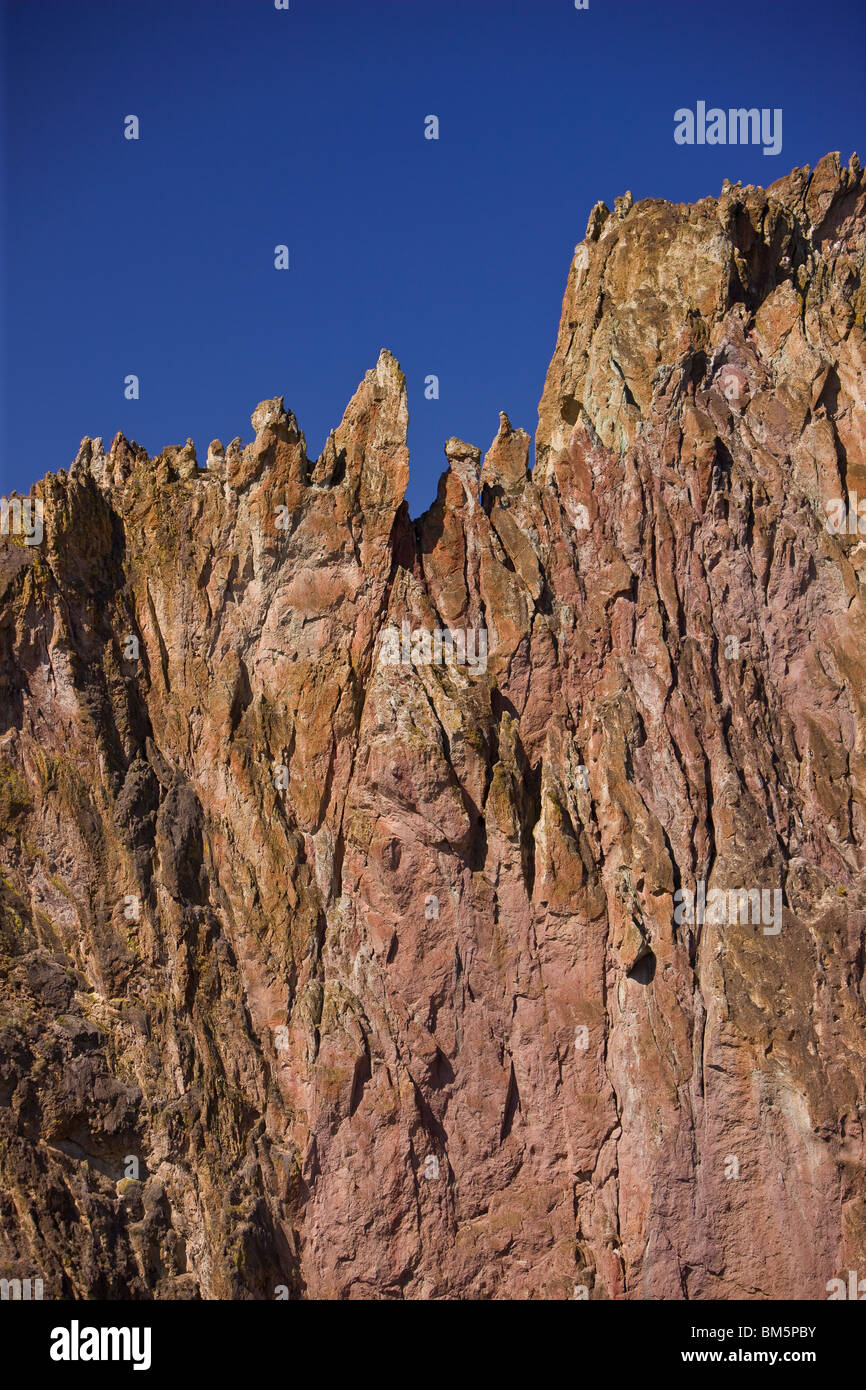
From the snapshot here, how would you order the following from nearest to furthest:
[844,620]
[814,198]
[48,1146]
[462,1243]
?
[48,1146] < [462,1243] < [844,620] < [814,198]

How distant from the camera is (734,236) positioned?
3291 centimetres

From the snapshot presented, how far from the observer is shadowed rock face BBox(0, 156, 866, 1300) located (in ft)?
87.0

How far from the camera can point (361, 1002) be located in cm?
2716

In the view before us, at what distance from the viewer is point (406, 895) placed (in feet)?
89.7

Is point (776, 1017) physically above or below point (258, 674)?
below

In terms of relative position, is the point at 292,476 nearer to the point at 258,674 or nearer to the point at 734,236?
the point at 258,674

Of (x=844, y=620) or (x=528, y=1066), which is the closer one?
(x=528, y=1066)

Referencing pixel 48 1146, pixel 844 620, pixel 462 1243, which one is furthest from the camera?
pixel 844 620

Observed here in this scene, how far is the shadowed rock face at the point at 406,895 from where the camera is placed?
2653 cm

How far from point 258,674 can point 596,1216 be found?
1208 cm

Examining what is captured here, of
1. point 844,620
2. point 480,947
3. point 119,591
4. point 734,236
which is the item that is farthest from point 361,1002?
point 734,236

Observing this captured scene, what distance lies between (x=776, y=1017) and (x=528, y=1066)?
4712 millimetres

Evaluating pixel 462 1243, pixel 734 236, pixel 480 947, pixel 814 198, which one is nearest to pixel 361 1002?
pixel 480 947

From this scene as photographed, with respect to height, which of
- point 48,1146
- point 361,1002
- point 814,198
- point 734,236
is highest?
point 814,198
